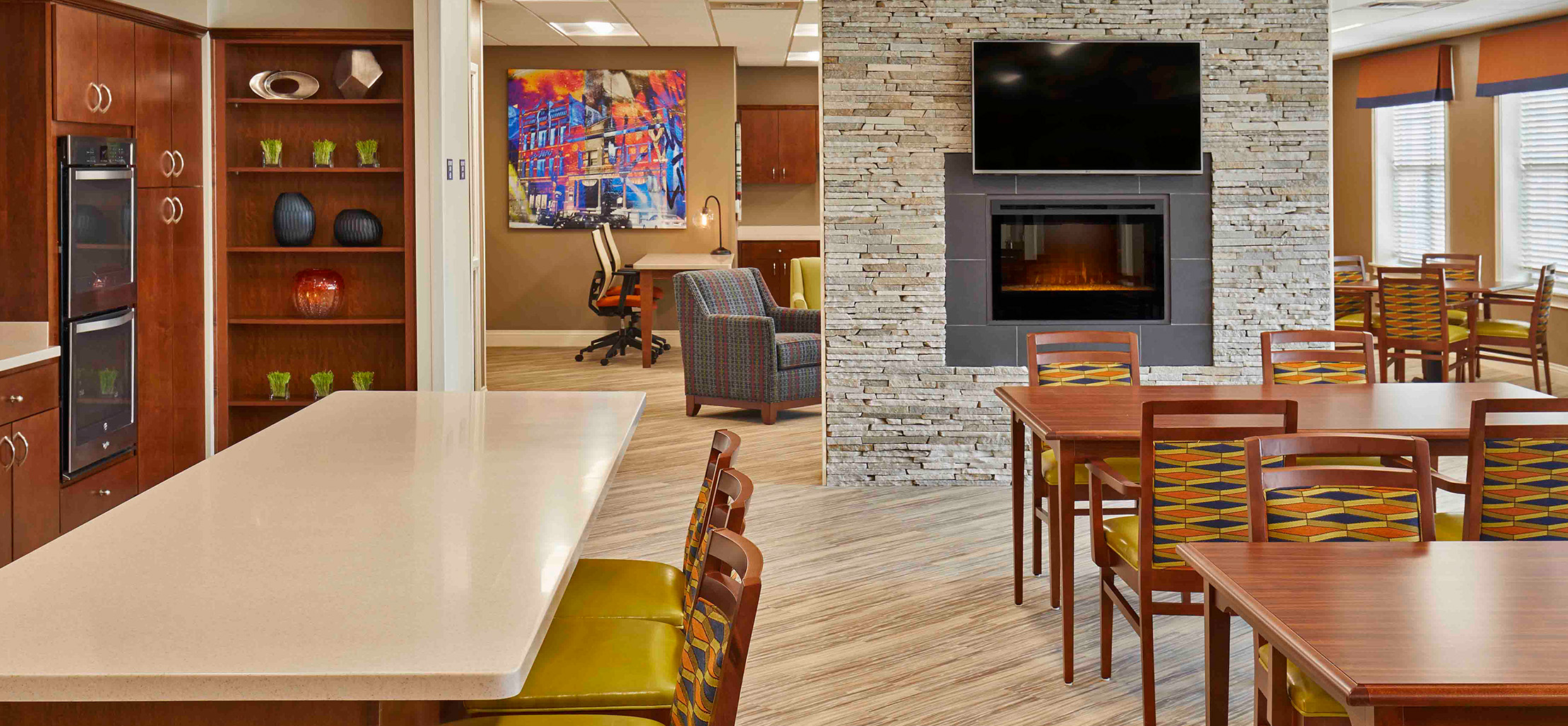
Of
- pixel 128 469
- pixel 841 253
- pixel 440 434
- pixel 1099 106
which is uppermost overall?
pixel 1099 106

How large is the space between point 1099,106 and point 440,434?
12.2ft

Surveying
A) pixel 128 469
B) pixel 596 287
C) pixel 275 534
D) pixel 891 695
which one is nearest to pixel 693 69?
pixel 596 287

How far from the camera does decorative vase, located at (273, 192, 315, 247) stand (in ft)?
17.5

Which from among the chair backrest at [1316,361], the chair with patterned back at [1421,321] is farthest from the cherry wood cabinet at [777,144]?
the chair backrest at [1316,361]

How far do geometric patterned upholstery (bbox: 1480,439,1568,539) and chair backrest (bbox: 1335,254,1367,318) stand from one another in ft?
19.4

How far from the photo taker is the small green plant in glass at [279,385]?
17.9ft

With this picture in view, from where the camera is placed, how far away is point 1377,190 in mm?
10625

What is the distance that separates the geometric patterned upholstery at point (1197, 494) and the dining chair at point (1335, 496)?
206mm

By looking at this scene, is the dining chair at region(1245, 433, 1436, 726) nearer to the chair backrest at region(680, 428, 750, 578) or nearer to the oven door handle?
the chair backrest at region(680, 428, 750, 578)

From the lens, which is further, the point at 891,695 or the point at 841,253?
the point at 841,253

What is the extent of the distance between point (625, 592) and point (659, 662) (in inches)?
15.1

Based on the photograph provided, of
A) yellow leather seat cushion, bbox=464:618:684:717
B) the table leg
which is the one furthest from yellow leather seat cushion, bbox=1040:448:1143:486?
yellow leather seat cushion, bbox=464:618:684:717

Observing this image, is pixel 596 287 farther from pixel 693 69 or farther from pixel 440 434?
pixel 440 434

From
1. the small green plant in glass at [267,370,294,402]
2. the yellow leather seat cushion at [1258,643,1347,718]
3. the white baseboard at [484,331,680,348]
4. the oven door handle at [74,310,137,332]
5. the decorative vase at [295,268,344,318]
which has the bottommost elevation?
the yellow leather seat cushion at [1258,643,1347,718]
